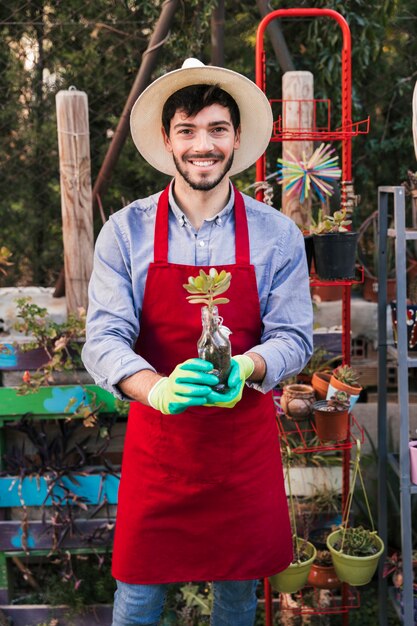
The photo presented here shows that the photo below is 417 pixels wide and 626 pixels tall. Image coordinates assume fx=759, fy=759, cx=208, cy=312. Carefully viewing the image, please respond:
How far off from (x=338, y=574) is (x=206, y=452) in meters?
0.92

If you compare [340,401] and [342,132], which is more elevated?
[342,132]

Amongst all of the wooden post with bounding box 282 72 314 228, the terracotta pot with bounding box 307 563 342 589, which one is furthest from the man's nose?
the terracotta pot with bounding box 307 563 342 589

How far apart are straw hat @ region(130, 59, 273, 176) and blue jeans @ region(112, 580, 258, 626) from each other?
126 cm

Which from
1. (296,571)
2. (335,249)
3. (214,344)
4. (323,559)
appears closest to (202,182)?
(214,344)

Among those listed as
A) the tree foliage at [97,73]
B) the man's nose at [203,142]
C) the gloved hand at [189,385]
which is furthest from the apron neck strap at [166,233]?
the tree foliage at [97,73]

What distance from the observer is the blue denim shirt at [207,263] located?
81.4 inches

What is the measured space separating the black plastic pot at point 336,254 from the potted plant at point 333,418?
42 centimetres

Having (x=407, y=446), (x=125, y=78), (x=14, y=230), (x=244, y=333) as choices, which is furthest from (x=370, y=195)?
(x=244, y=333)

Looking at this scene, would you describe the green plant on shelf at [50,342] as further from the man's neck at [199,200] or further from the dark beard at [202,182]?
the dark beard at [202,182]

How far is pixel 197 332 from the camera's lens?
6.91ft

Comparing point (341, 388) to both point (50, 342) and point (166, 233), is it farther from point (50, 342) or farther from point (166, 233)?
point (50, 342)

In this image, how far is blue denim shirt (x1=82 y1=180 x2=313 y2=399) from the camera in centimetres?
207

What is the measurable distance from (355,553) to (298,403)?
0.59 m

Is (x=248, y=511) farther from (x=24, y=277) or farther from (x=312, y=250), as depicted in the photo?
(x=24, y=277)
